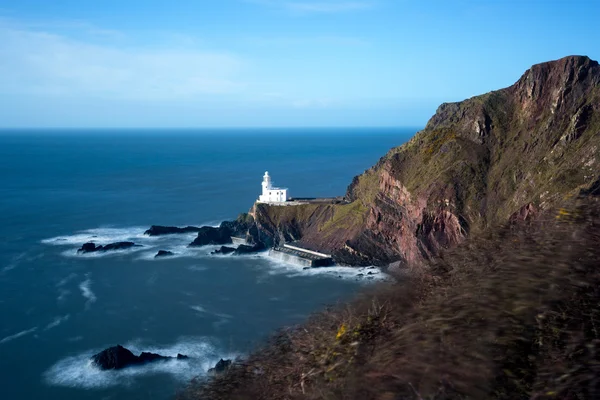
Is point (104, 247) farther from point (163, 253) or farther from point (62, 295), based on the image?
point (62, 295)

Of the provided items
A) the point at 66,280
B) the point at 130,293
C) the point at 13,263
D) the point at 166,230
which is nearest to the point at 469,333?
the point at 130,293

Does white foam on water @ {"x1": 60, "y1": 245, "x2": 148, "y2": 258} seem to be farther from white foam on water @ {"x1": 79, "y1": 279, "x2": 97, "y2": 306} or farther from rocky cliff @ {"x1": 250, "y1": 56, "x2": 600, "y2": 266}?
rocky cliff @ {"x1": 250, "y1": 56, "x2": 600, "y2": 266}

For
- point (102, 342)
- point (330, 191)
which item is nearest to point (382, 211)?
point (102, 342)

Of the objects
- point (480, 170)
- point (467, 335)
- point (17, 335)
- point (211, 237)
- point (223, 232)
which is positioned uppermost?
point (467, 335)

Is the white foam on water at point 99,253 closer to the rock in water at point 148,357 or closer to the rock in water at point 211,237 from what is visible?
the rock in water at point 211,237

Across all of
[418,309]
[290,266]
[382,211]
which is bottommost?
[290,266]

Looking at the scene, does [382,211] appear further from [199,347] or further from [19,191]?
[19,191]
